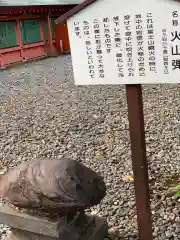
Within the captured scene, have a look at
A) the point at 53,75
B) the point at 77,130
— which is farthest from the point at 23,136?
the point at 53,75

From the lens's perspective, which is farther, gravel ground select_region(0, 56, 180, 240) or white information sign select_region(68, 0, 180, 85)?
gravel ground select_region(0, 56, 180, 240)

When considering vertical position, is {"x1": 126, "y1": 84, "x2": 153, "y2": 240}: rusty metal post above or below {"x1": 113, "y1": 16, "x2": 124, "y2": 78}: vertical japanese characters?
below

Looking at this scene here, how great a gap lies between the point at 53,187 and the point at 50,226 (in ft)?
1.07

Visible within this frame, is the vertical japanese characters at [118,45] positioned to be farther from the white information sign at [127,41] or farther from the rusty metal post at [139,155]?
the rusty metal post at [139,155]

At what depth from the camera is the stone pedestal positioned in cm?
284

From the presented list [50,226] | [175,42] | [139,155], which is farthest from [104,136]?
[175,42]

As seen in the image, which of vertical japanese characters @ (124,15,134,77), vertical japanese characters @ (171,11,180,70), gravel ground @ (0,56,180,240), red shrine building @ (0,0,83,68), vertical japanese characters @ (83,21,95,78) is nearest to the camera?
vertical japanese characters @ (171,11,180,70)

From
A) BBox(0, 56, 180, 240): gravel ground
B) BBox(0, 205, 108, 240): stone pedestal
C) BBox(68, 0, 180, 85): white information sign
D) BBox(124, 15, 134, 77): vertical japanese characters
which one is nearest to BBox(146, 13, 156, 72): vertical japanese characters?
BBox(68, 0, 180, 85): white information sign

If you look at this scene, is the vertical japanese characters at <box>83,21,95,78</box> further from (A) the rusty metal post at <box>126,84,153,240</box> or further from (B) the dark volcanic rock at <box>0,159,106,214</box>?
(B) the dark volcanic rock at <box>0,159,106,214</box>

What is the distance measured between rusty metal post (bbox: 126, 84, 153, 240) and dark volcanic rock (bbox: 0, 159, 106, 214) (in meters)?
0.30

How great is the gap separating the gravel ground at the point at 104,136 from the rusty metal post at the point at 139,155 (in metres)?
0.39

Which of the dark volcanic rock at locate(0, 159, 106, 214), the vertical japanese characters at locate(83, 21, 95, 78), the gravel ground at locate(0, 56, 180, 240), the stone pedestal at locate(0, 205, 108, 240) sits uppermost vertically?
the vertical japanese characters at locate(83, 21, 95, 78)

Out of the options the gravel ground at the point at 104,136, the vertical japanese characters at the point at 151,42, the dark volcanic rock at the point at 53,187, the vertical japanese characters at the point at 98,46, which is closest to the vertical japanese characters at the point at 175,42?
the vertical japanese characters at the point at 151,42

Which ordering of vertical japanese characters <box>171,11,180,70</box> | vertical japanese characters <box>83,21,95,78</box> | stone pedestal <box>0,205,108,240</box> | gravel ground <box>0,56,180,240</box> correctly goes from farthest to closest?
gravel ground <box>0,56,180,240</box>
stone pedestal <box>0,205,108,240</box>
vertical japanese characters <box>83,21,95,78</box>
vertical japanese characters <box>171,11,180,70</box>
